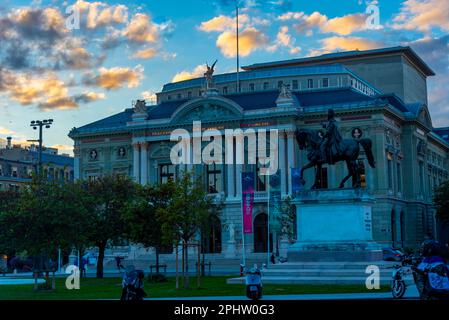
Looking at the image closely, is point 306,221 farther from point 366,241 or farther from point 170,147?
point 170,147

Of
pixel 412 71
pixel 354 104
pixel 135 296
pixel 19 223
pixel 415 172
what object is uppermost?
pixel 412 71

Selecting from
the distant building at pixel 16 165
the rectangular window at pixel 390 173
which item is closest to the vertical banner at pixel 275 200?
the rectangular window at pixel 390 173

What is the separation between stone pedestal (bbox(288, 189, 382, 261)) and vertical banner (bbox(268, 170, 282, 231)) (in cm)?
3117

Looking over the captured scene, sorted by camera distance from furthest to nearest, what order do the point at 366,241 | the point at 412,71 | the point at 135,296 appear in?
the point at 412,71
the point at 366,241
the point at 135,296

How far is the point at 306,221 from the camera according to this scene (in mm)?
38750

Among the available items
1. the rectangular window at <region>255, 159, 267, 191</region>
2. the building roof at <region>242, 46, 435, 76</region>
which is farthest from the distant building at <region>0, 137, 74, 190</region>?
the building roof at <region>242, 46, 435, 76</region>

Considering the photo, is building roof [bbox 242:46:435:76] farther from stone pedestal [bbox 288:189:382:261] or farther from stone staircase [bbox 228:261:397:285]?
stone staircase [bbox 228:261:397:285]

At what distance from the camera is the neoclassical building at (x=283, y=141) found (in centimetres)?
8231

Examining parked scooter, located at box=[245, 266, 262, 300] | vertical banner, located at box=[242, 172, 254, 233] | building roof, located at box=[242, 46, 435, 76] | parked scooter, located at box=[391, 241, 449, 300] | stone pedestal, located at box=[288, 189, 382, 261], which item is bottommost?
parked scooter, located at box=[245, 266, 262, 300]

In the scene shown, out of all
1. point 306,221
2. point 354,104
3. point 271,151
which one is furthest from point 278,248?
point 306,221

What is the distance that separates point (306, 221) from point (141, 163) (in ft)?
181

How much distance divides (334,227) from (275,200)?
1567 inches

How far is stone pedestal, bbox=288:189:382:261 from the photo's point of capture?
37.6 m

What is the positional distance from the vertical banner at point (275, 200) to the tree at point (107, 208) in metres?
16.0
